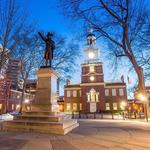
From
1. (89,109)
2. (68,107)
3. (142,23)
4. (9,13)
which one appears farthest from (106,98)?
(9,13)

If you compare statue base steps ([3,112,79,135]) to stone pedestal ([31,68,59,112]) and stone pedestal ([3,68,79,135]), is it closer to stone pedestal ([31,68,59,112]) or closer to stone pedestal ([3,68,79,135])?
stone pedestal ([3,68,79,135])

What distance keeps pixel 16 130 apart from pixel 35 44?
1447 centimetres

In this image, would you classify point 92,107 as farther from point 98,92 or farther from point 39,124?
point 39,124

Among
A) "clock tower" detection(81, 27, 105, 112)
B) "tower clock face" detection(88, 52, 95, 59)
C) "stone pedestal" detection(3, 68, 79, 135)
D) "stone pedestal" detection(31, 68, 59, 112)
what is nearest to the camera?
"stone pedestal" detection(3, 68, 79, 135)

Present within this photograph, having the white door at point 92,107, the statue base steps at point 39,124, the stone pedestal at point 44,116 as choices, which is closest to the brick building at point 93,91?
the white door at point 92,107

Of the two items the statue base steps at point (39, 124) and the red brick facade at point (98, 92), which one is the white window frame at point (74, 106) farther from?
the statue base steps at point (39, 124)

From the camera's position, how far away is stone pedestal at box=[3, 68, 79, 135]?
21.9 ft

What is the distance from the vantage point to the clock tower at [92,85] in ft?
132

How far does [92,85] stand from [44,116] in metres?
34.6

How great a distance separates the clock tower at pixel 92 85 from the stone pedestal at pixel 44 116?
3167 cm

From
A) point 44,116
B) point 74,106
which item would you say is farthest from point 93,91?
point 44,116

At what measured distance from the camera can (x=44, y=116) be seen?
7.53 m

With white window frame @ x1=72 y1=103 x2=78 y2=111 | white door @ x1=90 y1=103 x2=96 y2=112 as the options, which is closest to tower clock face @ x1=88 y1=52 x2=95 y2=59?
white door @ x1=90 y1=103 x2=96 y2=112

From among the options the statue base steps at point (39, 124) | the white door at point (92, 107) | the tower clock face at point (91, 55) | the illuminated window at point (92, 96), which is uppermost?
the tower clock face at point (91, 55)
